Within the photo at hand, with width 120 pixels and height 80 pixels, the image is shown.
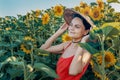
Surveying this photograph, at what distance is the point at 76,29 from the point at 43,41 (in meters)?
0.92

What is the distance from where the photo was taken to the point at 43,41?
15.2 feet

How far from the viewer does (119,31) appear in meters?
3.01

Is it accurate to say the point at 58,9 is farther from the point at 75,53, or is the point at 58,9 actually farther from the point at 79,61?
the point at 79,61

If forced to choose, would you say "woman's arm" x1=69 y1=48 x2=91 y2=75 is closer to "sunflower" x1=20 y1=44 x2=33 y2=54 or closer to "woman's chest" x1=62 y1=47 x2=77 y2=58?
"woman's chest" x1=62 y1=47 x2=77 y2=58

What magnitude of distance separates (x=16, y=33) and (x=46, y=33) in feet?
2.91

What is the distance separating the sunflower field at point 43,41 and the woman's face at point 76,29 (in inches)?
7.1

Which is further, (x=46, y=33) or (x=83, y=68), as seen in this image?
(x=46, y=33)

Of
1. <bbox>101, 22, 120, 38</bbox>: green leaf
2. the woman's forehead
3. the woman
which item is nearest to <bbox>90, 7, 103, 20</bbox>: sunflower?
the woman

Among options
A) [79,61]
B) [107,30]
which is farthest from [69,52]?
[107,30]

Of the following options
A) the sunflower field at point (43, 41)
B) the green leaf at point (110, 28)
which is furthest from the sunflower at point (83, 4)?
the green leaf at point (110, 28)

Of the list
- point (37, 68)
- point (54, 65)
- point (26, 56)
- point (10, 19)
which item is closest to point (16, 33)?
point (26, 56)

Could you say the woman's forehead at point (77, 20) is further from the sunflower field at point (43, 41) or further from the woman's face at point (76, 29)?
the sunflower field at point (43, 41)

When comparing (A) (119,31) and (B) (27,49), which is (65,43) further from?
(A) (119,31)

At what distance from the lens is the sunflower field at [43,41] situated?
9.98 ft
